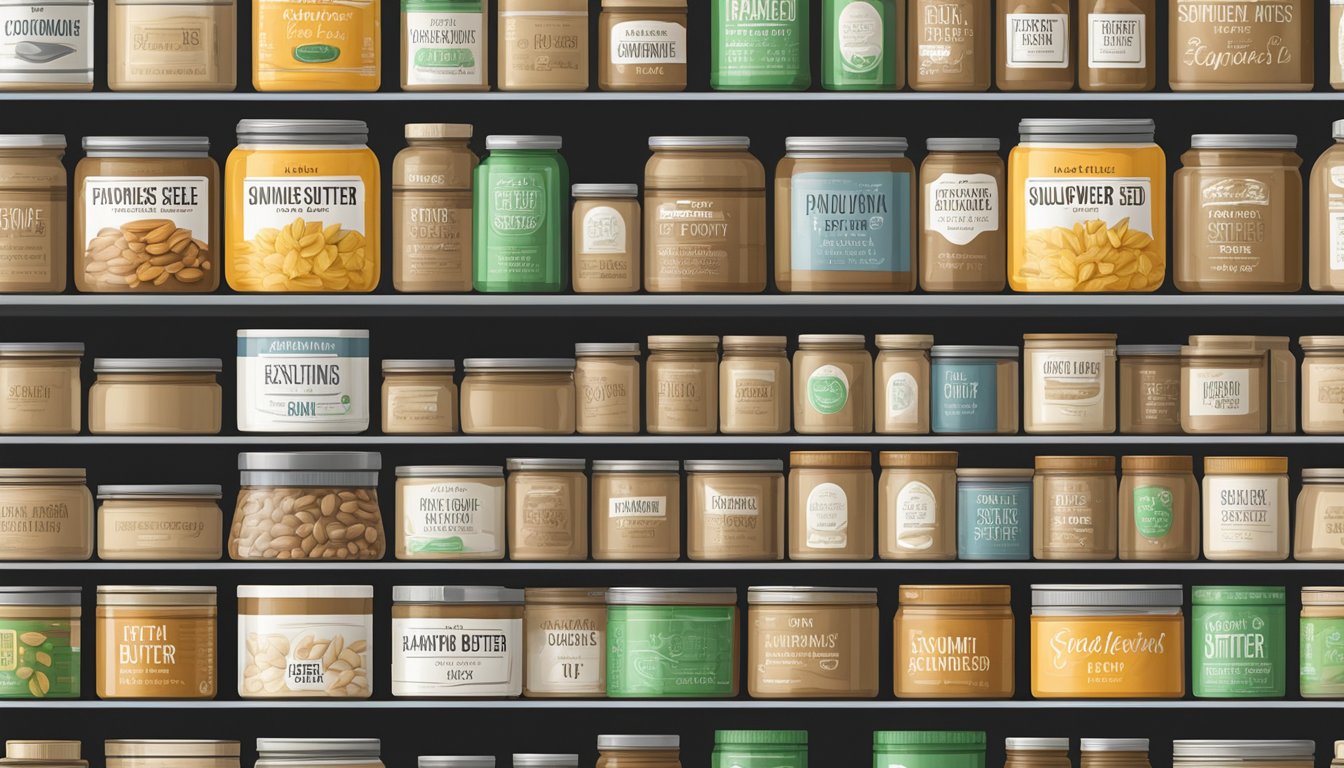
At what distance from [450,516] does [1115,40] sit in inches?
45.6

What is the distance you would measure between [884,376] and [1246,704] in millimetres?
685

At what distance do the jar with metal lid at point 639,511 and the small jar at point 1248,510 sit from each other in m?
0.76

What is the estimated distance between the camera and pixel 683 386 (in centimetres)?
260

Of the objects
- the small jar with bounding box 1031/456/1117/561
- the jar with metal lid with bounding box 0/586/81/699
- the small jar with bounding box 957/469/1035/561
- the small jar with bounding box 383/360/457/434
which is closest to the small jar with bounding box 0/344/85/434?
the jar with metal lid with bounding box 0/586/81/699

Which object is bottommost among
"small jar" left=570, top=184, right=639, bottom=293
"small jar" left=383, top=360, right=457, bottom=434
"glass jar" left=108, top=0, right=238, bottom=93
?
"small jar" left=383, top=360, right=457, bottom=434

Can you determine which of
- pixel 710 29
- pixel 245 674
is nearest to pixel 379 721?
pixel 245 674

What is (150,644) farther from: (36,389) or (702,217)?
(702,217)

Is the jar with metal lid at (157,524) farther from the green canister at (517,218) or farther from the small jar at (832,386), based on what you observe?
the small jar at (832,386)

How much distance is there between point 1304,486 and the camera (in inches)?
103

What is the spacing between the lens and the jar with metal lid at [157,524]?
2.59 metres

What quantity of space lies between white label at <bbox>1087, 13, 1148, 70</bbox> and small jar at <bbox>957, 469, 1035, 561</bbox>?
0.59 metres

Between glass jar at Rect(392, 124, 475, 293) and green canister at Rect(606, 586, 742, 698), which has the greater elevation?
glass jar at Rect(392, 124, 475, 293)

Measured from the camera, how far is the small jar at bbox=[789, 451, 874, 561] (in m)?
2.59

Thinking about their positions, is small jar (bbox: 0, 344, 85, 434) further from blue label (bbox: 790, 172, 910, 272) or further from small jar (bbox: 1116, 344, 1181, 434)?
small jar (bbox: 1116, 344, 1181, 434)
